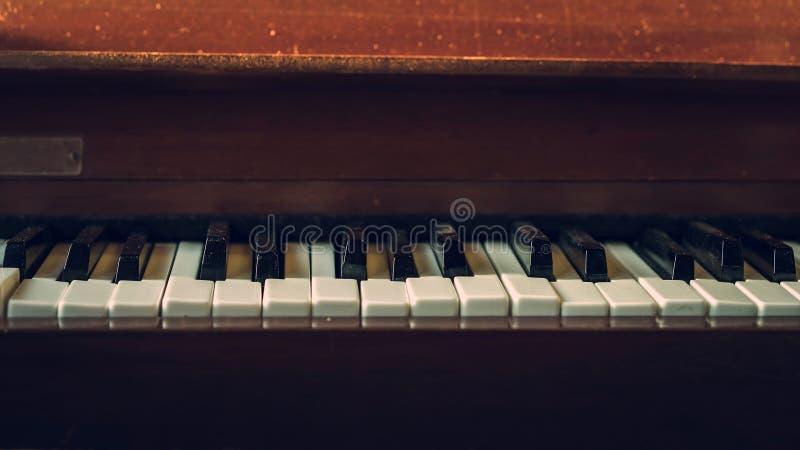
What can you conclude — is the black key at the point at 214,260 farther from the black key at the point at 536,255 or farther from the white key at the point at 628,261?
the white key at the point at 628,261

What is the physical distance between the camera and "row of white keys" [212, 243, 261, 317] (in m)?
0.95

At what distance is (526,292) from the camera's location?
0.99 metres

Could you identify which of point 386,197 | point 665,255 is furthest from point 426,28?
point 665,255

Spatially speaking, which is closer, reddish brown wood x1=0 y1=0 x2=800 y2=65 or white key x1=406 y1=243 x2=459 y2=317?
white key x1=406 y1=243 x2=459 y2=317

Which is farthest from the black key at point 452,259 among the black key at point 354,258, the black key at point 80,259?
the black key at point 80,259

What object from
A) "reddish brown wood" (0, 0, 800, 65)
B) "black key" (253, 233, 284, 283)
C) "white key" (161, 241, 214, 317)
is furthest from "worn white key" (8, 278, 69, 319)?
"reddish brown wood" (0, 0, 800, 65)

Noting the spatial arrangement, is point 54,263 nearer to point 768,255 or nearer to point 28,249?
point 28,249

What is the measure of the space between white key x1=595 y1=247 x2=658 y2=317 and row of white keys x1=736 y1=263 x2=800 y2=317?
13cm

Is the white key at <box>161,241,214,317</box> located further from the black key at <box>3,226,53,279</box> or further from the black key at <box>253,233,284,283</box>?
the black key at <box>3,226,53,279</box>

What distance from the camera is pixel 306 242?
1178 millimetres
